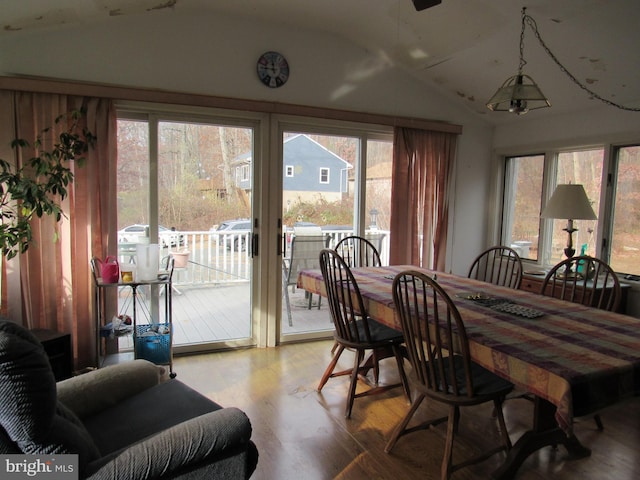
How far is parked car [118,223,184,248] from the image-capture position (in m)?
3.29

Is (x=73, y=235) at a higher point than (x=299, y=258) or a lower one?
higher

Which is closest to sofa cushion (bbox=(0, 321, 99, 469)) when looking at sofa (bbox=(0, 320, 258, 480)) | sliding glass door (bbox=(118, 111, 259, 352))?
sofa (bbox=(0, 320, 258, 480))

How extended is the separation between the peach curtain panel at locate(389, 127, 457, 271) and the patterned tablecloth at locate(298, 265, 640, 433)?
1655 millimetres

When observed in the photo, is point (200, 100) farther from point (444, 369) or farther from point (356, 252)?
point (444, 369)

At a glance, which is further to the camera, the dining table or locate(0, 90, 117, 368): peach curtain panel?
locate(0, 90, 117, 368): peach curtain panel

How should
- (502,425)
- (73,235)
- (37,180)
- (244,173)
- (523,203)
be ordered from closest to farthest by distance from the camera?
(502,425), (37,180), (73,235), (244,173), (523,203)

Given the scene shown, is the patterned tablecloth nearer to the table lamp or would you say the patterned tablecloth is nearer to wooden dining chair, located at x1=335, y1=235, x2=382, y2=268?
the table lamp

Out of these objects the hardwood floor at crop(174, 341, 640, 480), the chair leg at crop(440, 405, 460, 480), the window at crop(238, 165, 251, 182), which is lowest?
the hardwood floor at crop(174, 341, 640, 480)

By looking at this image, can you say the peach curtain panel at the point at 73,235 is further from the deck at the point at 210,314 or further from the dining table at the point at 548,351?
the dining table at the point at 548,351

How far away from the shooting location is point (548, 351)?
1.65 m

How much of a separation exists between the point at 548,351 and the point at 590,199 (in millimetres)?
2652

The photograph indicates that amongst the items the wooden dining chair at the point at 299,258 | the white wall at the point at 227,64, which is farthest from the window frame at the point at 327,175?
the white wall at the point at 227,64

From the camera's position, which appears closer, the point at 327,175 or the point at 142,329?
the point at 142,329

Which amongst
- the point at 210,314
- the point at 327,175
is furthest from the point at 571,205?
the point at 210,314
